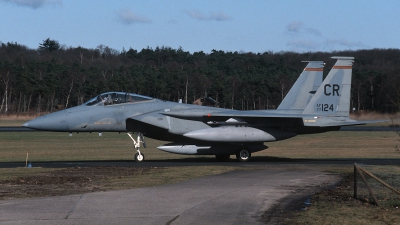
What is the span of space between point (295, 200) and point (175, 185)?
3.62 metres

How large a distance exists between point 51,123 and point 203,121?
19.6 ft

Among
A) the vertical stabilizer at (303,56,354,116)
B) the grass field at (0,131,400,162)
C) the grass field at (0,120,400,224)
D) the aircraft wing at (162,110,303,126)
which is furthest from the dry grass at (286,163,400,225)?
the grass field at (0,131,400,162)

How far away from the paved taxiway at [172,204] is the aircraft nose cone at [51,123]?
849 cm

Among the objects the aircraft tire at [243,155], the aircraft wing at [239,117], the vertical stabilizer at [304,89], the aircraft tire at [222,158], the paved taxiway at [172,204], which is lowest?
the paved taxiway at [172,204]

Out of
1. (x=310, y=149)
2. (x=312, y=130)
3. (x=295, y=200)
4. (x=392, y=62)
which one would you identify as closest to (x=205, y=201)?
(x=295, y=200)

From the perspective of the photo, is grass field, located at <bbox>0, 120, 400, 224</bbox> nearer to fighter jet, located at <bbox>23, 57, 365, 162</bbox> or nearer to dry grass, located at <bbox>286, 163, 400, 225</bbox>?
dry grass, located at <bbox>286, 163, 400, 225</bbox>

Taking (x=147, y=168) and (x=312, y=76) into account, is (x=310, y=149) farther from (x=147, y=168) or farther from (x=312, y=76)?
(x=147, y=168)

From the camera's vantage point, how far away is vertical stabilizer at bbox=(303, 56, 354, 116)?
2433cm

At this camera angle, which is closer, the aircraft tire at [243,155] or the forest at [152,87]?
the aircraft tire at [243,155]

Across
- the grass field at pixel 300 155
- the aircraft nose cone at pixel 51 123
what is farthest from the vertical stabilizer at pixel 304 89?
the aircraft nose cone at pixel 51 123

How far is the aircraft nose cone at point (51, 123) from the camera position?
22.0m

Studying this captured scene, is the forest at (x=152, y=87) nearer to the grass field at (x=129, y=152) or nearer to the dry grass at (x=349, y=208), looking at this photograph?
the grass field at (x=129, y=152)

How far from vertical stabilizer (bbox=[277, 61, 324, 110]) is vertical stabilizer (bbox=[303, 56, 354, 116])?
6.25 feet

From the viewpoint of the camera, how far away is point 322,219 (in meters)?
9.81
